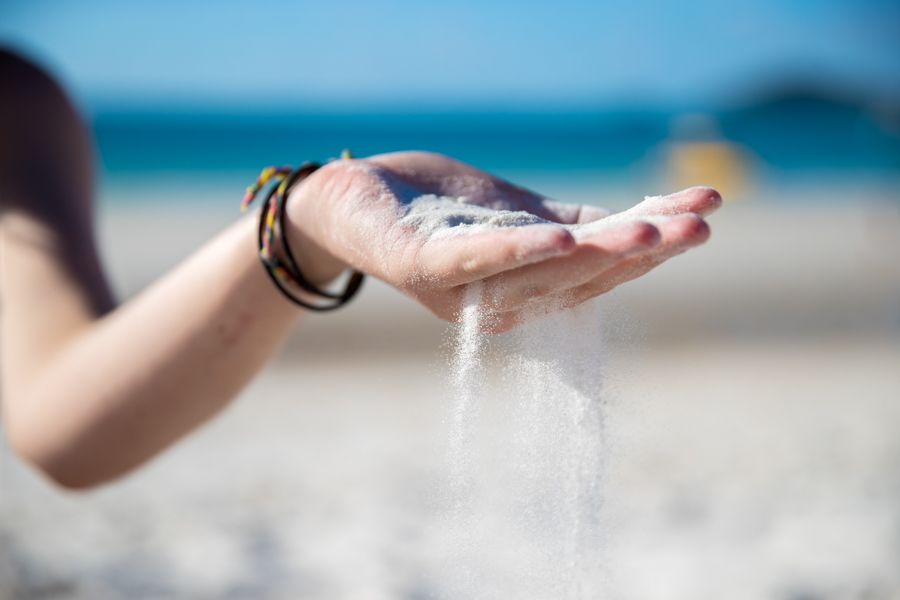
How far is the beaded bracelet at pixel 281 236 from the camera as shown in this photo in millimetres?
1565

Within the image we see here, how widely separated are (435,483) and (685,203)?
1.74ft

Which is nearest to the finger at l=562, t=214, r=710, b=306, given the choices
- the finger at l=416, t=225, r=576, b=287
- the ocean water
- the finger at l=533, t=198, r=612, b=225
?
the finger at l=416, t=225, r=576, b=287

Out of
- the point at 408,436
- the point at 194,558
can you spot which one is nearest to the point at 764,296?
the point at 408,436

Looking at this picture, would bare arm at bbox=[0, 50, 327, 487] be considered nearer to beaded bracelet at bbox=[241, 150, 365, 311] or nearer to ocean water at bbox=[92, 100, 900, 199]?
beaded bracelet at bbox=[241, 150, 365, 311]

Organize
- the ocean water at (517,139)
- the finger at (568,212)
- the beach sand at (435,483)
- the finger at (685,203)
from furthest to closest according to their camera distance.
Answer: the ocean water at (517,139) → the beach sand at (435,483) → the finger at (568,212) → the finger at (685,203)

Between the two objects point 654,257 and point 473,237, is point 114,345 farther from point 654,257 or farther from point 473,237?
point 654,257

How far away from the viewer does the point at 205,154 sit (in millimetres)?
26141

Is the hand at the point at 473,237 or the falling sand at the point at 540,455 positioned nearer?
the hand at the point at 473,237

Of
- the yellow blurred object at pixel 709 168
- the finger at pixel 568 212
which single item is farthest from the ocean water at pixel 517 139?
the finger at pixel 568 212

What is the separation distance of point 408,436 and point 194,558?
4.29ft

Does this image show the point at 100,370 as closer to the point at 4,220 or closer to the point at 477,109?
the point at 4,220

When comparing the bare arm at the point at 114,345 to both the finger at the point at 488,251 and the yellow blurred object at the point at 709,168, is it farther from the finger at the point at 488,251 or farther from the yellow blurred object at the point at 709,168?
the yellow blurred object at the point at 709,168

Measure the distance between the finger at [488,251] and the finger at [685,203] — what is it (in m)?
0.18

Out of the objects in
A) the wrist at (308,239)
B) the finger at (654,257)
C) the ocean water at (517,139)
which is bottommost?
the finger at (654,257)
